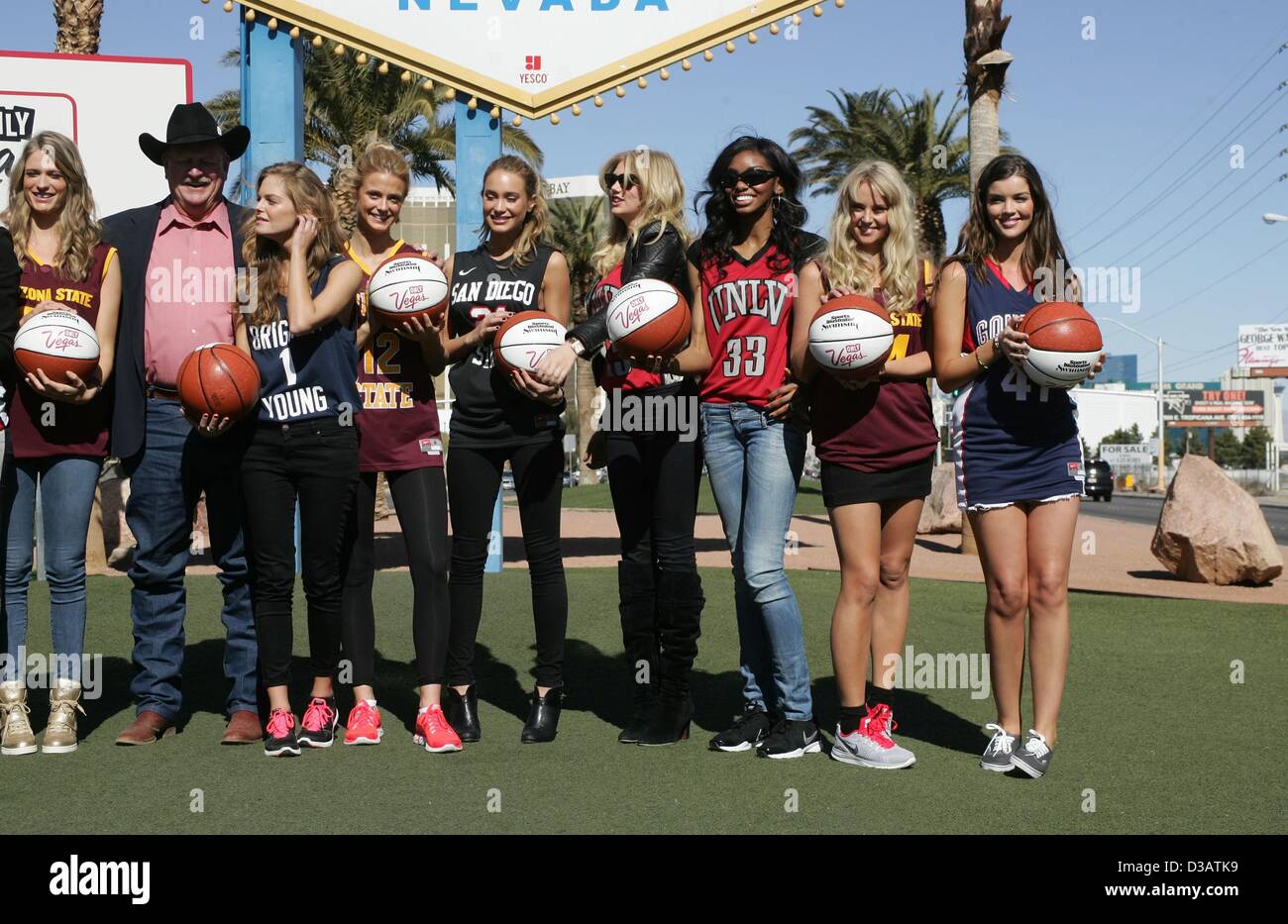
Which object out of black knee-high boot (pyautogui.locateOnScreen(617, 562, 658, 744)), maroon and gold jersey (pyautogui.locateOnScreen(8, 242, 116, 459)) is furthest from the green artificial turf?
maroon and gold jersey (pyautogui.locateOnScreen(8, 242, 116, 459))

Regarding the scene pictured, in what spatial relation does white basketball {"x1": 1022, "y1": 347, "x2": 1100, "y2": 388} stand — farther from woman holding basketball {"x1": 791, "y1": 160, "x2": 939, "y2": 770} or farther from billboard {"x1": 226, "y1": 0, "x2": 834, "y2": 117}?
billboard {"x1": 226, "y1": 0, "x2": 834, "y2": 117}

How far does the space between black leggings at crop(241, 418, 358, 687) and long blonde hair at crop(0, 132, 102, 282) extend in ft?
3.10

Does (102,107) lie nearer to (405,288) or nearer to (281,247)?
(281,247)

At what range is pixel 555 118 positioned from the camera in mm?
10141

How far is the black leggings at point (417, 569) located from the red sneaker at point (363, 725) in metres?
0.10

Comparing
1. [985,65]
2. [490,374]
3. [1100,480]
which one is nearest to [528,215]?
[490,374]

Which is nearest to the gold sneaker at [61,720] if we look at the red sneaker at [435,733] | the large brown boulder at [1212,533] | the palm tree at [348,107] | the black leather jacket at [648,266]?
the red sneaker at [435,733]

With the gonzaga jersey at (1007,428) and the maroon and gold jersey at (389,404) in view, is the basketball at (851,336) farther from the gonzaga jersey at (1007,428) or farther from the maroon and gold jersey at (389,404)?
the maroon and gold jersey at (389,404)

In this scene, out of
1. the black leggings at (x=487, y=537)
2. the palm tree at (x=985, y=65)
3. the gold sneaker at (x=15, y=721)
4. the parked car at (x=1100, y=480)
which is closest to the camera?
the gold sneaker at (x=15, y=721)

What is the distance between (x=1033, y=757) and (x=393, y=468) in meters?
2.62

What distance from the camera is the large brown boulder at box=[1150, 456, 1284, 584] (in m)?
11.7

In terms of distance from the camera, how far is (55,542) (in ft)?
16.2

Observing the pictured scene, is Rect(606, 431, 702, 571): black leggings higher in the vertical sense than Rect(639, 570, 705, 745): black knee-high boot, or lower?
higher

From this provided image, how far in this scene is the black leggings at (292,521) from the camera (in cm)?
490
